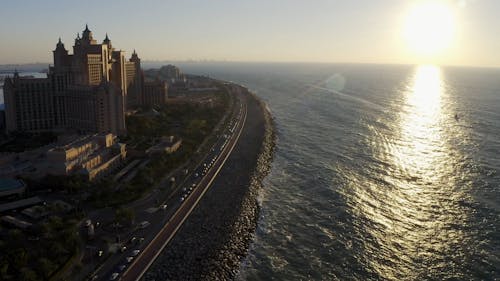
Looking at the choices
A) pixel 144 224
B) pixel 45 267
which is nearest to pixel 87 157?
pixel 144 224

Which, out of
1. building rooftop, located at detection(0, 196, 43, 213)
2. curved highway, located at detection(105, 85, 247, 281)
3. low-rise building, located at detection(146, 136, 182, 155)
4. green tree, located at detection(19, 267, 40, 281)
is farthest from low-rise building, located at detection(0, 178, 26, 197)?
green tree, located at detection(19, 267, 40, 281)

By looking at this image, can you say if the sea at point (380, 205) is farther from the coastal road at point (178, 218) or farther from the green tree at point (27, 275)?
the green tree at point (27, 275)

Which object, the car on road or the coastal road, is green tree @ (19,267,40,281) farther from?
the car on road

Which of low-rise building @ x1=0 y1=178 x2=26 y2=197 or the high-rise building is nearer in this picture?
low-rise building @ x1=0 y1=178 x2=26 y2=197

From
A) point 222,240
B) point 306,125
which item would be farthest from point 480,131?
point 222,240

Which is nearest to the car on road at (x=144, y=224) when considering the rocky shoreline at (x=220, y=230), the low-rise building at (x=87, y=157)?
the rocky shoreline at (x=220, y=230)

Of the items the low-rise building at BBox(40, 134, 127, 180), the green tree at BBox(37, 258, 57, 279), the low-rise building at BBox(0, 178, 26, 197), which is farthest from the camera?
the low-rise building at BBox(40, 134, 127, 180)

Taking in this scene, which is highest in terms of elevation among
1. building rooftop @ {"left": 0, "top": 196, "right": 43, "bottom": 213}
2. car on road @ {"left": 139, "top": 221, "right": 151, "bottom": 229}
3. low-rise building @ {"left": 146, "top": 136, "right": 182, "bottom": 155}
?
low-rise building @ {"left": 146, "top": 136, "right": 182, "bottom": 155}

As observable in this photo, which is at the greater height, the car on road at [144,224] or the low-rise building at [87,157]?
the low-rise building at [87,157]
